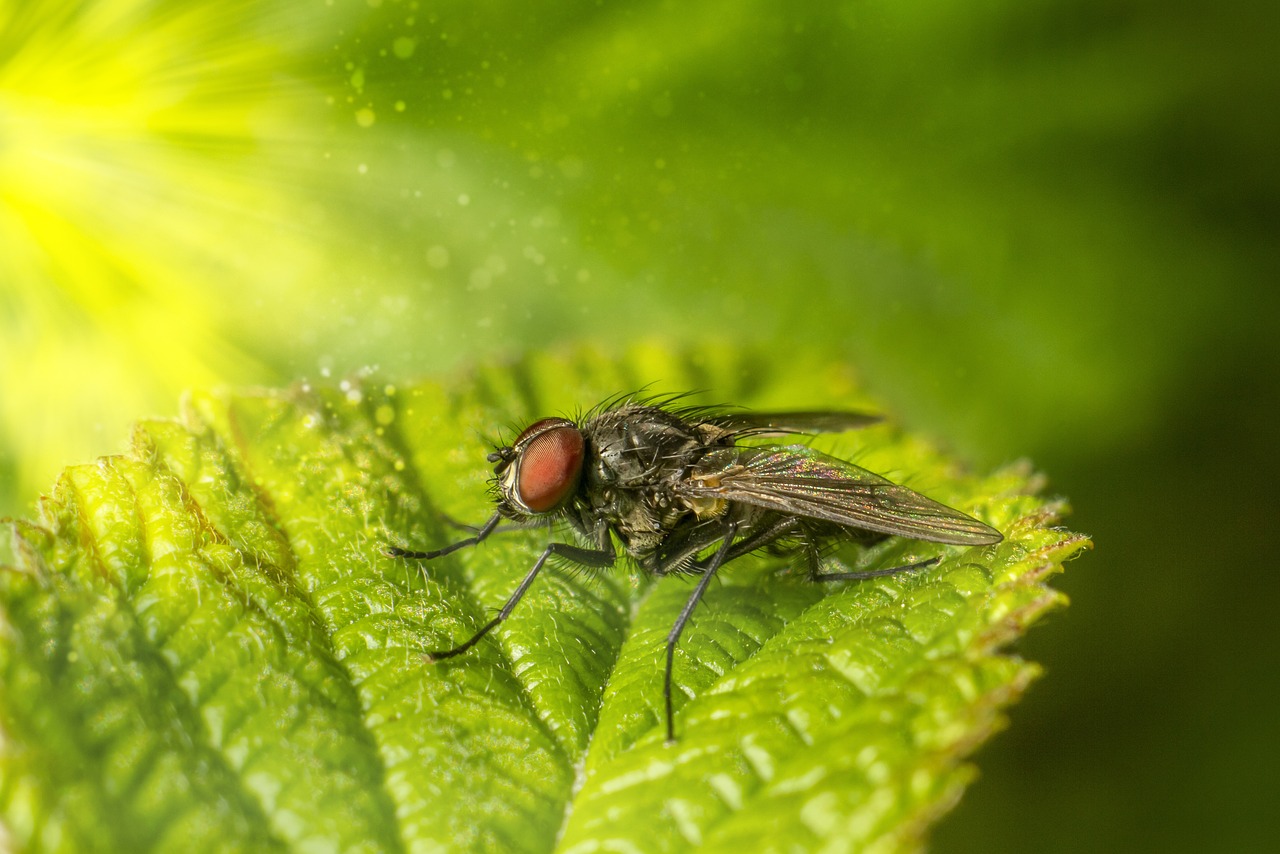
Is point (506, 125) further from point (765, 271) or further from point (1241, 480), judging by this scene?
point (1241, 480)

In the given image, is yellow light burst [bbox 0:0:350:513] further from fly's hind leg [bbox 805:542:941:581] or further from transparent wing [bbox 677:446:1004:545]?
fly's hind leg [bbox 805:542:941:581]

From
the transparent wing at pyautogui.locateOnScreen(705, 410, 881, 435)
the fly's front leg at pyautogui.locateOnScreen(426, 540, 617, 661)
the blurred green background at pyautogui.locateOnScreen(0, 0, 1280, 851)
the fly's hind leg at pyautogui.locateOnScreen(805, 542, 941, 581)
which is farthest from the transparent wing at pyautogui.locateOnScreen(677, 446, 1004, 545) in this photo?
the blurred green background at pyautogui.locateOnScreen(0, 0, 1280, 851)

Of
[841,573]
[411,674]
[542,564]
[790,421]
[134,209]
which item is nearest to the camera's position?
[411,674]

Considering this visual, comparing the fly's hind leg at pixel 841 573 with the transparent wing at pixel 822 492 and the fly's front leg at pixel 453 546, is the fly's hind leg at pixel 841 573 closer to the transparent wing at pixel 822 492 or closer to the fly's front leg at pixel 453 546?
the transparent wing at pixel 822 492

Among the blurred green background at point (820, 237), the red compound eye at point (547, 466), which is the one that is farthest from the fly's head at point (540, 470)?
the blurred green background at point (820, 237)

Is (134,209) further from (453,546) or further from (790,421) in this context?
(790,421)

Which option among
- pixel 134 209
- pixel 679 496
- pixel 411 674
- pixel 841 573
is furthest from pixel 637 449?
pixel 134 209
